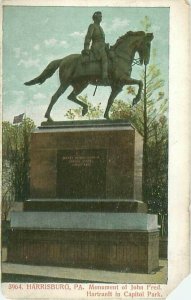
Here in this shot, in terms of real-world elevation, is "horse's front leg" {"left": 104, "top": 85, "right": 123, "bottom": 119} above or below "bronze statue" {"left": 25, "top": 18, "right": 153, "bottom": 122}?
below

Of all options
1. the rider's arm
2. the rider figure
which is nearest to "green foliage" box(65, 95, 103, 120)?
the rider figure

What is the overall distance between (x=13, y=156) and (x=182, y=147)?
217cm

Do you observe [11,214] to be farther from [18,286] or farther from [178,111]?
[178,111]

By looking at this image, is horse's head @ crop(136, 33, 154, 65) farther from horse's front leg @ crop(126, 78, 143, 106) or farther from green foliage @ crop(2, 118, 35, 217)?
green foliage @ crop(2, 118, 35, 217)

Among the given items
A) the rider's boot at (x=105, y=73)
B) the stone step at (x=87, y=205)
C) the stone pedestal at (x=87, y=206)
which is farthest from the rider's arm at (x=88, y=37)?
the stone step at (x=87, y=205)

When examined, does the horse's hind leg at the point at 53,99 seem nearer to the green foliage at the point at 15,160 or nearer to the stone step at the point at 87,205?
the green foliage at the point at 15,160

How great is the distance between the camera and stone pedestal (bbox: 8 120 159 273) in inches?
348

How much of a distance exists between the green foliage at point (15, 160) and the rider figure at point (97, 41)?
3.77 feet

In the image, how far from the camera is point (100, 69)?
30.6 feet

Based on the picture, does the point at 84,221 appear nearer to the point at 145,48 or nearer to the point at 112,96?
the point at 112,96

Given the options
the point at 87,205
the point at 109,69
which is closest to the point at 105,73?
the point at 109,69

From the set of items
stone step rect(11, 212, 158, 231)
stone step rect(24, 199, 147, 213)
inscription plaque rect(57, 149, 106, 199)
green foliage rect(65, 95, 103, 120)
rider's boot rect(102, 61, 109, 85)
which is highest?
rider's boot rect(102, 61, 109, 85)

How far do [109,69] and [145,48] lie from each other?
1.85 ft

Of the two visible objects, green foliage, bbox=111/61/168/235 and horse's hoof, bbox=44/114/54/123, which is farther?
horse's hoof, bbox=44/114/54/123
